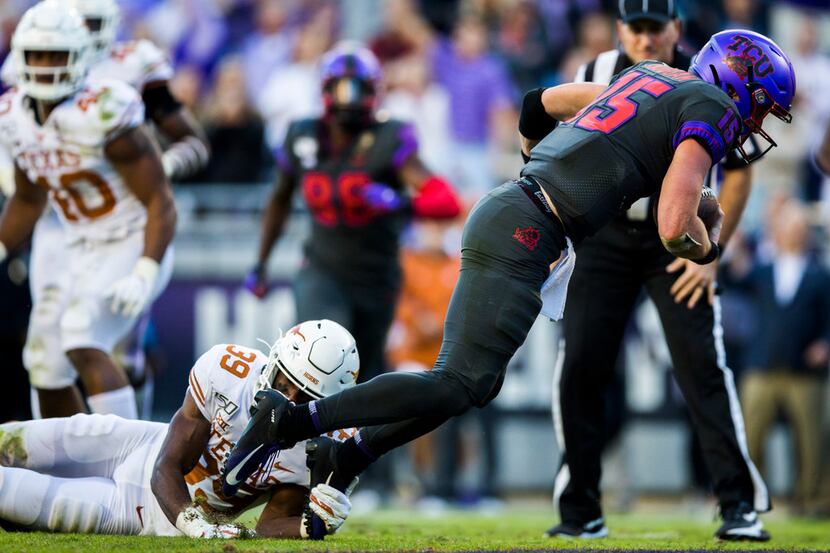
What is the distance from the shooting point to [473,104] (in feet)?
37.4

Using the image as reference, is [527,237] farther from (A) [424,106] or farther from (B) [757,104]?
(A) [424,106]

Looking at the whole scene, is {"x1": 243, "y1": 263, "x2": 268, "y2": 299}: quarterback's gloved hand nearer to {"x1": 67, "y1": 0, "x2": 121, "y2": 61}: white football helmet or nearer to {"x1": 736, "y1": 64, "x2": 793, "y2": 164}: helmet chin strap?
{"x1": 67, "y1": 0, "x2": 121, "y2": 61}: white football helmet

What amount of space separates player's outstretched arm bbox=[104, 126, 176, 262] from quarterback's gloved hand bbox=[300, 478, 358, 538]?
2.12m

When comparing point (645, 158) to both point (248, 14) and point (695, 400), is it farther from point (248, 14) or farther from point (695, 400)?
point (248, 14)

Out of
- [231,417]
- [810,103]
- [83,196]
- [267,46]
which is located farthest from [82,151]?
[810,103]

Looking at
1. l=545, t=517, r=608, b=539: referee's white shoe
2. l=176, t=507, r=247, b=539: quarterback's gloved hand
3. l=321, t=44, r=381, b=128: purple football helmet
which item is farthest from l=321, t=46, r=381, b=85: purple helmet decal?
l=176, t=507, r=247, b=539: quarterback's gloved hand

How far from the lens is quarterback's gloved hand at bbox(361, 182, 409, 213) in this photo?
7148 mm

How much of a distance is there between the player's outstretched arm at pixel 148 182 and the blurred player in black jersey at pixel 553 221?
2030mm

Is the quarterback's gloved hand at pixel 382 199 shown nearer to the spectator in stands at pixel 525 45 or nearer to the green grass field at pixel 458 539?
the green grass field at pixel 458 539

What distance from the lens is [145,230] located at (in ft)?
20.9

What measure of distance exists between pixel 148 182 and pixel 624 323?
7.57 feet

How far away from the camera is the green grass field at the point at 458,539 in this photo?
14.4ft

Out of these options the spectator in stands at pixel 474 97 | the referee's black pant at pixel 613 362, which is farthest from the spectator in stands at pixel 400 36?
the referee's black pant at pixel 613 362

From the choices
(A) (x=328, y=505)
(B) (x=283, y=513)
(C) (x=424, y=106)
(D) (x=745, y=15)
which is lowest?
(B) (x=283, y=513)
